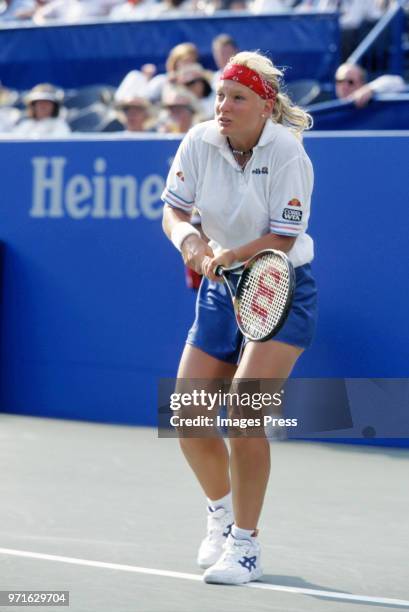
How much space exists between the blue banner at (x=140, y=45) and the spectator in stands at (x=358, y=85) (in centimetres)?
84

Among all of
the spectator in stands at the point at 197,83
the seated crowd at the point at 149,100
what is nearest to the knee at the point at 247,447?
the seated crowd at the point at 149,100

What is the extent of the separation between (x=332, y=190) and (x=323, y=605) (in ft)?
12.4

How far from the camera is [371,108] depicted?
1013cm

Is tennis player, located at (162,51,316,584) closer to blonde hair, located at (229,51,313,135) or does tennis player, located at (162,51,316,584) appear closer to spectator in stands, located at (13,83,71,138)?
blonde hair, located at (229,51,313,135)

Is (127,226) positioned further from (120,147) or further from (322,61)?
(322,61)

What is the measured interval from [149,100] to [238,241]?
7185 mm

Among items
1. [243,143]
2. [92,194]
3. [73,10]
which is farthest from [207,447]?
[73,10]

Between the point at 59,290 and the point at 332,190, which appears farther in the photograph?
the point at 59,290

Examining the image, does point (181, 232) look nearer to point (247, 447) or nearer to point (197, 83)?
point (247, 447)

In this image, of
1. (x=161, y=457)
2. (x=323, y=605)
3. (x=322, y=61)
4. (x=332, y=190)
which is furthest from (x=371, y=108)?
(x=323, y=605)

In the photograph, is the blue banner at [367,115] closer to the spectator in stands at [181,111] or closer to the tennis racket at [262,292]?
the spectator in stands at [181,111]

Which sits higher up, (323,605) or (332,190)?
(332,190)

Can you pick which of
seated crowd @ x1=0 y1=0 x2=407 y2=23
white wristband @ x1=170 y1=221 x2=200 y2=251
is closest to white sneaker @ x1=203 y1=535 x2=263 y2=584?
white wristband @ x1=170 y1=221 x2=200 y2=251

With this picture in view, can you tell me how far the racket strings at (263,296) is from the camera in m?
4.39
